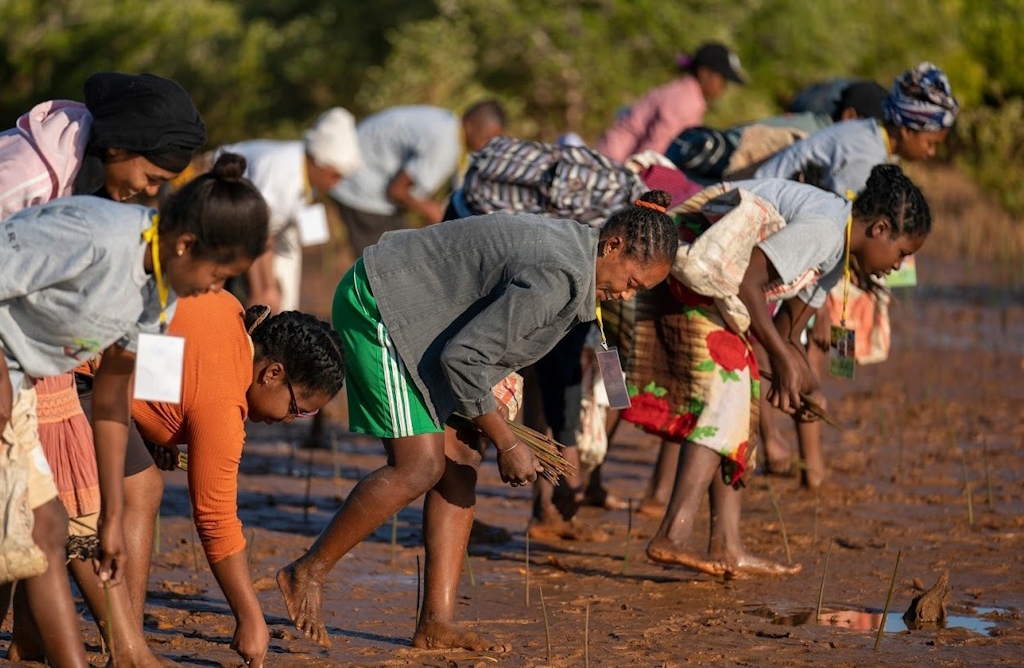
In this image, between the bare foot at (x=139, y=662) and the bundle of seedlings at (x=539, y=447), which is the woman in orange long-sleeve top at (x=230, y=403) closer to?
the bare foot at (x=139, y=662)

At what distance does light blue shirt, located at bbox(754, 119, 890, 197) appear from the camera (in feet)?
23.1

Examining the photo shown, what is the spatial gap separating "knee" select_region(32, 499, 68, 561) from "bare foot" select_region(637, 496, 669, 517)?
3.66 m

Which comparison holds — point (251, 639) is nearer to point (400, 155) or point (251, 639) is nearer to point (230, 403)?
point (230, 403)

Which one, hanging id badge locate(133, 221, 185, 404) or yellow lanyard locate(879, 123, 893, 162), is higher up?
yellow lanyard locate(879, 123, 893, 162)

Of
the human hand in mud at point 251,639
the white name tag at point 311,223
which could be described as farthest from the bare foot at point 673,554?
the white name tag at point 311,223

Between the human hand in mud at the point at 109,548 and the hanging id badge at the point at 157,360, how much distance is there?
13.5 inches

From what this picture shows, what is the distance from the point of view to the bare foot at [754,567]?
5821 millimetres

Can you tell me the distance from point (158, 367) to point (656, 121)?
6.68 metres

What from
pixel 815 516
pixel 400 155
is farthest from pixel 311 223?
pixel 815 516

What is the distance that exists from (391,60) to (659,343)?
12609 mm

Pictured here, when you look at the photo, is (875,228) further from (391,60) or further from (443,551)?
(391,60)

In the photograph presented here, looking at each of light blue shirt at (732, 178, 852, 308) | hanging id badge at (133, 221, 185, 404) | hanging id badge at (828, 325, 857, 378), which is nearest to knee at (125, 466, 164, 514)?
hanging id badge at (133, 221, 185, 404)

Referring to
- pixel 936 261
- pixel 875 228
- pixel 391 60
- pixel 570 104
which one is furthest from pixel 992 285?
pixel 875 228

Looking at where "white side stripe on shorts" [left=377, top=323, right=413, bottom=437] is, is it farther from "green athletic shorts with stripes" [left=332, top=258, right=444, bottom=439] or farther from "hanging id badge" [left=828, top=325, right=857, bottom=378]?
"hanging id badge" [left=828, top=325, right=857, bottom=378]
